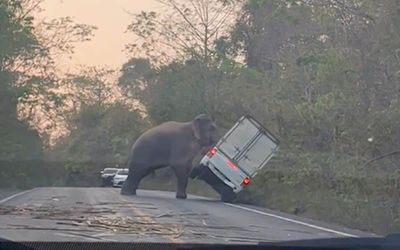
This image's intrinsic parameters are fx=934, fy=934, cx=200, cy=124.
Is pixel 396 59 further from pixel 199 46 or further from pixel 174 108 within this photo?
pixel 199 46

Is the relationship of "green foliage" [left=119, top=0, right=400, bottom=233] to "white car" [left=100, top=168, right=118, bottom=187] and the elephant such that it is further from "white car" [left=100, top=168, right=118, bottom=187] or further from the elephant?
"white car" [left=100, top=168, right=118, bottom=187]

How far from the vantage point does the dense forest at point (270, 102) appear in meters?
17.8

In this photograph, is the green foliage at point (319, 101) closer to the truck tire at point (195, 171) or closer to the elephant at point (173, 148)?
the elephant at point (173, 148)

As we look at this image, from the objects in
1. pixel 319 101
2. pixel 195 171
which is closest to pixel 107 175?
pixel 195 171

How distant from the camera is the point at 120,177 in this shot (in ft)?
74.1

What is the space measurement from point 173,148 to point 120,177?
1.50 meters

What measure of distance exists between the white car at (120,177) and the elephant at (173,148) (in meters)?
0.16

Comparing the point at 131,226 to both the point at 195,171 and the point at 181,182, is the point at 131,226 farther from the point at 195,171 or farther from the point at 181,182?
the point at 195,171

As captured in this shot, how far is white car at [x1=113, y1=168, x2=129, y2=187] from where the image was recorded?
869 inches

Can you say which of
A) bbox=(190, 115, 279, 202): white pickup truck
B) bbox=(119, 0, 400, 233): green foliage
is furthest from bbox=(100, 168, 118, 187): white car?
bbox=(190, 115, 279, 202): white pickup truck

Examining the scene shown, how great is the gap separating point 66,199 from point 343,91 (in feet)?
19.6

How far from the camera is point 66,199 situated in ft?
57.2

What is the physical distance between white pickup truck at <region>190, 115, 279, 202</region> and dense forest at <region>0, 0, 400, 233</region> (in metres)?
0.35

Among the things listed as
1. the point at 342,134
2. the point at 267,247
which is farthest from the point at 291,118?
the point at 267,247
